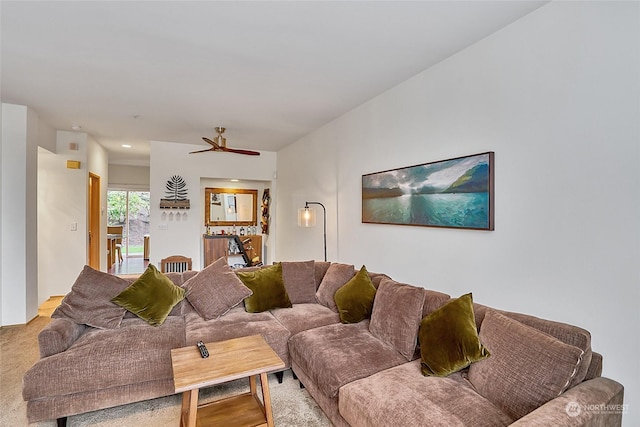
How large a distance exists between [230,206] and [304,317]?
5.16 metres

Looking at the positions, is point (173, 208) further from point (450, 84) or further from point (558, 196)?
point (558, 196)

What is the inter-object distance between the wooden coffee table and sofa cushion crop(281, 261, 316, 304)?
122 centimetres

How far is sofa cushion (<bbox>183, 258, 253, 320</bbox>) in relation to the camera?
289 cm

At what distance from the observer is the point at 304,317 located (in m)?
2.89

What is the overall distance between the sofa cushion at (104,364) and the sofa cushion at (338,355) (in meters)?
0.92

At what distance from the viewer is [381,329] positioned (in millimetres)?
2379

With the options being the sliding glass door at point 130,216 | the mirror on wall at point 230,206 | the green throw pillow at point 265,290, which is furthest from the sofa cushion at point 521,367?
the sliding glass door at point 130,216

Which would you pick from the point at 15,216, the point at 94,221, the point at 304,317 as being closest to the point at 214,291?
the point at 304,317

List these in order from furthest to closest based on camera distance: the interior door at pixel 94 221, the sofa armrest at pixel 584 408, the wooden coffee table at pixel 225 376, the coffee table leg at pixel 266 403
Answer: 1. the interior door at pixel 94 221
2. the coffee table leg at pixel 266 403
3. the wooden coffee table at pixel 225 376
4. the sofa armrest at pixel 584 408

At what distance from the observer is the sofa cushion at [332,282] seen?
3.16 m

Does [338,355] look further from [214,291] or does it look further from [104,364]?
[104,364]

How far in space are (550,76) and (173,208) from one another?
581 centimetres

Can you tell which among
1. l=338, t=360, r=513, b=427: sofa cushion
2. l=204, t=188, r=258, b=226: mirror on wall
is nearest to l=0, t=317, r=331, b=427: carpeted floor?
l=338, t=360, r=513, b=427: sofa cushion

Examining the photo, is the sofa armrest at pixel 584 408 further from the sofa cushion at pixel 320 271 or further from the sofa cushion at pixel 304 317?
the sofa cushion at pixel 320 271
